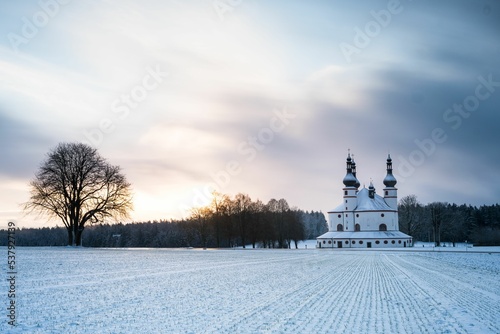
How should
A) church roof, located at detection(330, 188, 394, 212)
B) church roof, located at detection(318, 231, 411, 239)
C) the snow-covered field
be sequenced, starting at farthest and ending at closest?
church roof, located at detection(330, 188, 394, 212), church roof, located at detection(318, 231, 411, 239), the snow-covered field

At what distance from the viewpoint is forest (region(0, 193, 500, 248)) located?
10912cm

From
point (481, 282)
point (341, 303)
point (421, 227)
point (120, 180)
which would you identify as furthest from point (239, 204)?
point (341, 303)

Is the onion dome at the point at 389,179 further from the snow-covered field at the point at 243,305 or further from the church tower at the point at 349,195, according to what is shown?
the snow-covered field at the point at 243,305

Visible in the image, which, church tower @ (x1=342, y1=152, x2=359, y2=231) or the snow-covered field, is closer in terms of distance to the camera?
the snow-covered field

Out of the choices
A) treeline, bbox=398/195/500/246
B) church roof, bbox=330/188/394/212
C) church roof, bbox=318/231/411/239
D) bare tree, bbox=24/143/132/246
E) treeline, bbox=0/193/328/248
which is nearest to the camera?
bare tree, bbox=24/143/132/246

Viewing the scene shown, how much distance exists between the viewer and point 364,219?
419 ft

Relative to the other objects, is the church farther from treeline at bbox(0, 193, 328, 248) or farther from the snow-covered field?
the snow-covered field

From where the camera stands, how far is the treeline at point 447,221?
144 m

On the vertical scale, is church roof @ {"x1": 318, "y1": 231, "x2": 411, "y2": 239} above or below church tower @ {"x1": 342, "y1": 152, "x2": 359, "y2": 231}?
below

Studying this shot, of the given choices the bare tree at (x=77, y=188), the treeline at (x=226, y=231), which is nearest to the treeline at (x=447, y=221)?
the treeline at (x=226, y=231)

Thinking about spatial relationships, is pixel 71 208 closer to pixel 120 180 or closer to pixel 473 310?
pixel 120 180

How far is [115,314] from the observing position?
13.3 meters

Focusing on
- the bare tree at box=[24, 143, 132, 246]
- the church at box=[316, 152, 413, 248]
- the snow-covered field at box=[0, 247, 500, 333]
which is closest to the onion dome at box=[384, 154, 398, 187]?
the church at box=[316, 152, 413, 248]

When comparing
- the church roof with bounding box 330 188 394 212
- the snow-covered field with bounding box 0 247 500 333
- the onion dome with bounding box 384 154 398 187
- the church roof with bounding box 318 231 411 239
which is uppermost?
the onion dome with bounding box 384 154 398 187
